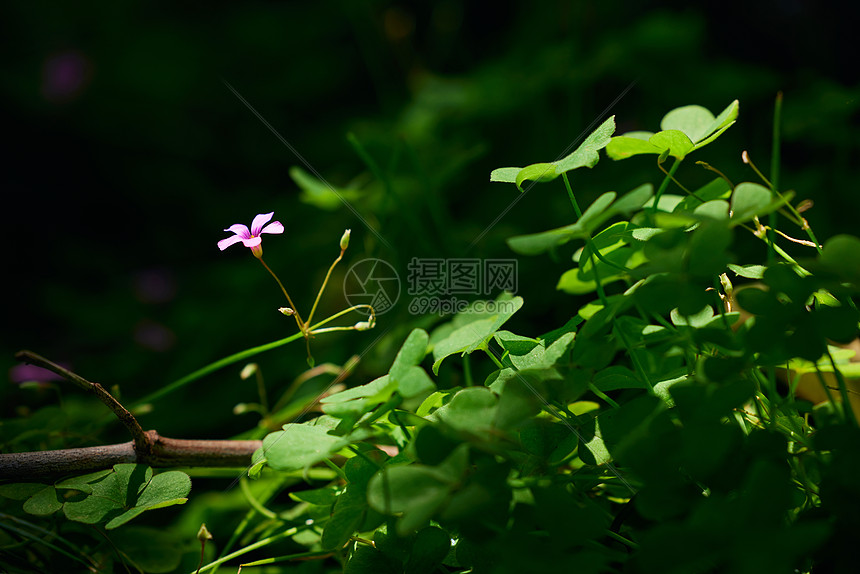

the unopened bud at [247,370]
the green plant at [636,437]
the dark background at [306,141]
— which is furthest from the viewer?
the dark background at [306,141]

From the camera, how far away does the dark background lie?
43.6 inches

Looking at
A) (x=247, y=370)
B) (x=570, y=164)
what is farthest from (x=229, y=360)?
(x=570, y=164)

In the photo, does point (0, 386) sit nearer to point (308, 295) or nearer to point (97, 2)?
point (308, 295)

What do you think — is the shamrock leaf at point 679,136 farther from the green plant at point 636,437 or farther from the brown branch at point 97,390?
the brown branch at point 97,390

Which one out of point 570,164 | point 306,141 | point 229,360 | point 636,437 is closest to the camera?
point 636,437

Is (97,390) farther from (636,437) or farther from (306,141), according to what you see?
(306,141)

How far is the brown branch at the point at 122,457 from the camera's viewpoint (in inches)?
21.2

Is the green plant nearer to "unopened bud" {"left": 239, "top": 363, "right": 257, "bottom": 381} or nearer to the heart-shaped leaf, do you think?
the heart-shaped leaf

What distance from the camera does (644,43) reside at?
1.39 m

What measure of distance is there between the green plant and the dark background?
30 centimetres

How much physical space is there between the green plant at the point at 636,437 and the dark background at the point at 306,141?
302 millimetres

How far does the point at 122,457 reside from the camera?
0.56m

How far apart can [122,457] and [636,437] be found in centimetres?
51

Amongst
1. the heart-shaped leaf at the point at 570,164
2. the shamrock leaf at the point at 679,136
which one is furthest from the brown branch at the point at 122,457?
the shamrock leaf at the point at 679,136
